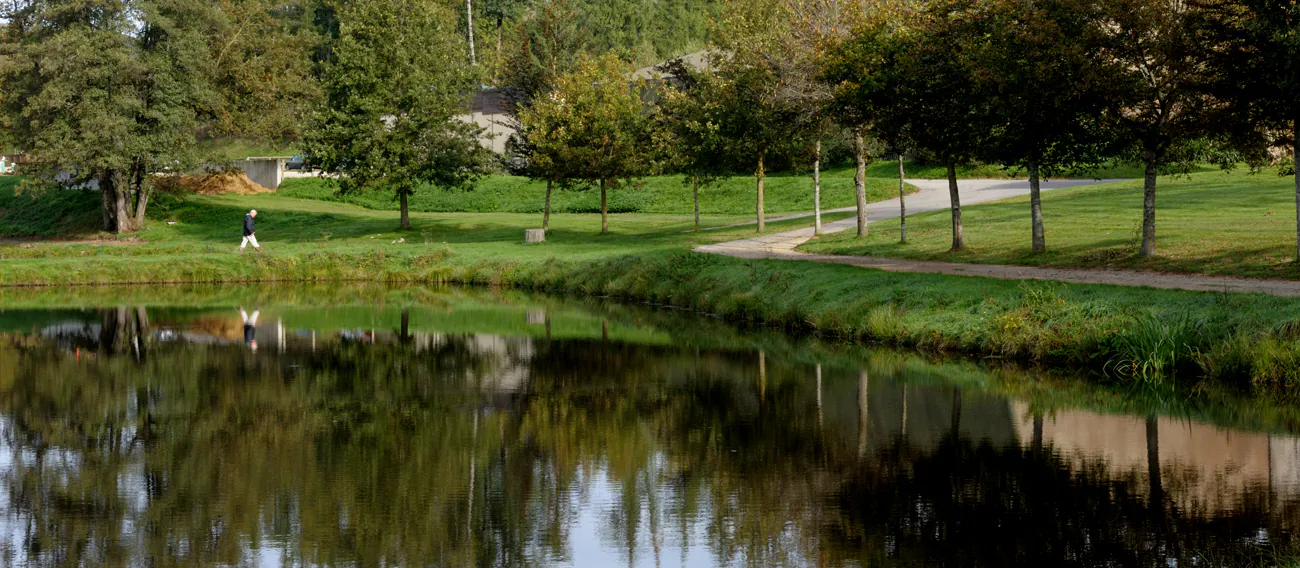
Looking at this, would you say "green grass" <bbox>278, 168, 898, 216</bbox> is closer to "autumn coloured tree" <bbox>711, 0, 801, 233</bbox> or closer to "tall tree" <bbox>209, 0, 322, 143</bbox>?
"tall tree" <bbox>209, 0, 322, 143</bbox>

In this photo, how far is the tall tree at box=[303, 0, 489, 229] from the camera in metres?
53.3

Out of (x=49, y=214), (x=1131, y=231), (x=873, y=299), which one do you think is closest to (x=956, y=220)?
(x=1131, y=231)

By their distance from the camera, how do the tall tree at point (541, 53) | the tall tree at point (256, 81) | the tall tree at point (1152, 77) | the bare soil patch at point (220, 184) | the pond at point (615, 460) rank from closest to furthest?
the pond at point (615, 460) → the tall tree at point (1152, 77) → the tall tree at point (256, 81) → the bare soil patch at point (220, 184) → the tall tree at point (541, 53)

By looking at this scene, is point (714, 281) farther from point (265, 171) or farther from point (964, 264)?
point (265, 171)

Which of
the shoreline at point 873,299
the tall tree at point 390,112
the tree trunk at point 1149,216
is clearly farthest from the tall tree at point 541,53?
the tree trunk at point 1149,216

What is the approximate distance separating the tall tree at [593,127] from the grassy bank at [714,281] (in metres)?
2.88

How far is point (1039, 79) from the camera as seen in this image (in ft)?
95.1

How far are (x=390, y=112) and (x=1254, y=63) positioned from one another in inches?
1437

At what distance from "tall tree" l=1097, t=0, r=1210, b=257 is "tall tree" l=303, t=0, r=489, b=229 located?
31.4m

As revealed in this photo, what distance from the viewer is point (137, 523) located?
13.6 metres

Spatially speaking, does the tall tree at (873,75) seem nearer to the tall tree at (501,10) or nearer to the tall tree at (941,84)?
the tall tree at (941,84)

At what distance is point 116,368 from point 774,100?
78.7 ft

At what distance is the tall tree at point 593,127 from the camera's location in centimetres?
4894

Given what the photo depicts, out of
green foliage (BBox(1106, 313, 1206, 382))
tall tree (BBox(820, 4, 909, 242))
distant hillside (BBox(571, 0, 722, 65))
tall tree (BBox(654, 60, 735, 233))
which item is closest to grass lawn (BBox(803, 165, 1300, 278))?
tall tree (BBox(820, 4, 909, 242))
